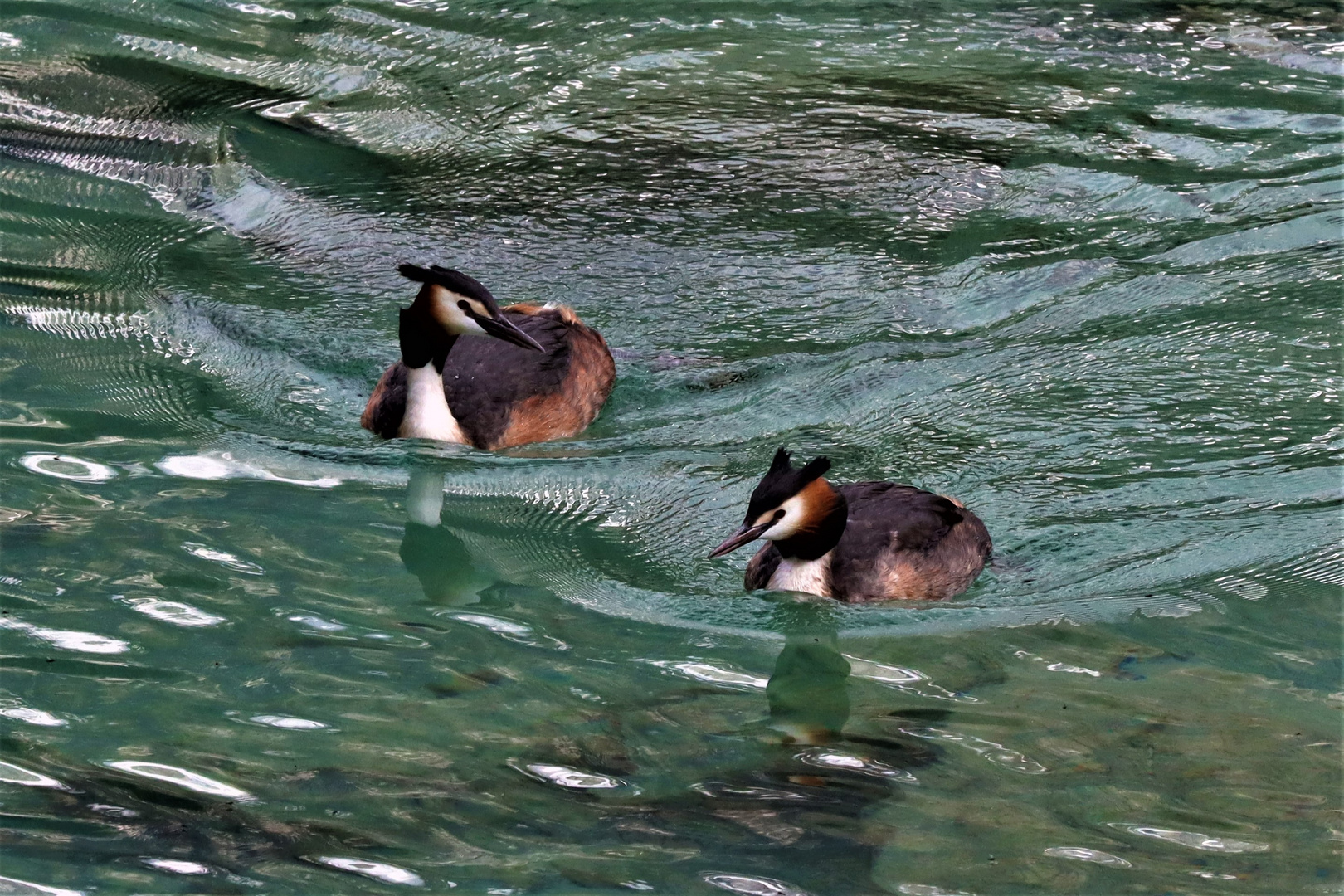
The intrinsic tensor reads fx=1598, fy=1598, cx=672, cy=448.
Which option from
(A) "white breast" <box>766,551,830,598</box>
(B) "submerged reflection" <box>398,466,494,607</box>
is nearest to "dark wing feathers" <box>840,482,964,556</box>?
(A) "white breast" <box>766,551,830,598</box>

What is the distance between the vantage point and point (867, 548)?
6.91 metres

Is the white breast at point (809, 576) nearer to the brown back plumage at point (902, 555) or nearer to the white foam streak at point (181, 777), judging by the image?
the brown back plumage at point (902, 555)

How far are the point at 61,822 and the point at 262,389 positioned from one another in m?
4.22

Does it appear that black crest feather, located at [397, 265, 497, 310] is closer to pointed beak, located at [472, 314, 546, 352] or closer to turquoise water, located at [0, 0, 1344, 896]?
pointed beak, located at [472, 314, 546, 352]

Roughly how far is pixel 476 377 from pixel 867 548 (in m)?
2.69

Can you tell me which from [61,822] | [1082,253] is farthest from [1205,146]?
[61,822]

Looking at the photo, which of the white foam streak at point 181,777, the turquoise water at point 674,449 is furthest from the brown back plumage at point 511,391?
the white foam streak at point 181,777

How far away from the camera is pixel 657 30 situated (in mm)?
14250

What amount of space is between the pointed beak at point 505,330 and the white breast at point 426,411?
14.1 inches

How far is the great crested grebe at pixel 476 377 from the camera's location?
835cm

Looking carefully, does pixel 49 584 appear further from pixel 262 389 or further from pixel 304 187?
pixel 304 187

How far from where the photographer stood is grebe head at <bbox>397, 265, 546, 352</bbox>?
8.27 metres

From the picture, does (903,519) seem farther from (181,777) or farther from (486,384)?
(181,777)

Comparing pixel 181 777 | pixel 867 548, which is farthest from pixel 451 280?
pixel 181 777
